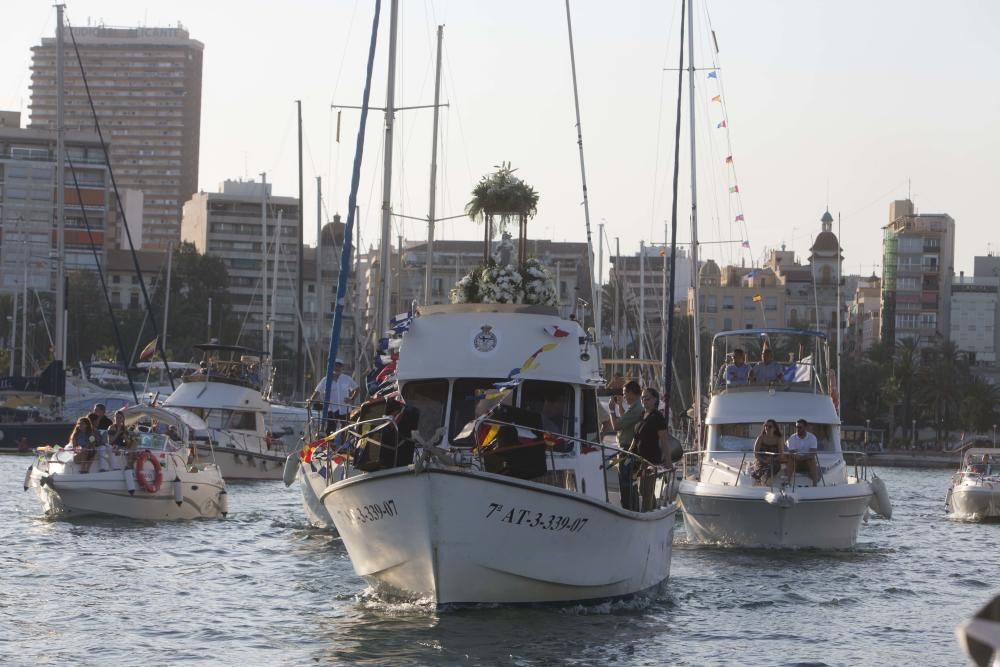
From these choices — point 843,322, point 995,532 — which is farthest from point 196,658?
point 843,322

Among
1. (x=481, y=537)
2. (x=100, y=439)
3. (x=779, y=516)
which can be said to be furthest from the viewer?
(x=100, y=439)

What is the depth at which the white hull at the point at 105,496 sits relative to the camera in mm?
31359

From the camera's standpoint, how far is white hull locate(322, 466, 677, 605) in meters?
17.6

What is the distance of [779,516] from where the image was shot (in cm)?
2827

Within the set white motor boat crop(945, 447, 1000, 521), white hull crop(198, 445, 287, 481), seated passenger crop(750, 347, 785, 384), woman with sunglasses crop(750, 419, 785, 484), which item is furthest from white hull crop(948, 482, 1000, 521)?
white hull crop(198, 445, 287, 481)

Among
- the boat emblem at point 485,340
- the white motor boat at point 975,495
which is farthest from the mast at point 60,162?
the boat emblem at point 485,340

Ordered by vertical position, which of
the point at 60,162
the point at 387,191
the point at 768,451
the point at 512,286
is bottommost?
the point at 768,451

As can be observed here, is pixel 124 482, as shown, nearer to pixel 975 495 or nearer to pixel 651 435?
pixel 651 435

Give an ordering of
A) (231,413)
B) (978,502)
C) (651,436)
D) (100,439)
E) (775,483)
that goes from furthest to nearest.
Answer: (231,413) → (978,502) → (100,439) → (775,483) → (651,436)

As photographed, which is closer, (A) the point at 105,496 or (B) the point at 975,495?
(A) the point at 105,496

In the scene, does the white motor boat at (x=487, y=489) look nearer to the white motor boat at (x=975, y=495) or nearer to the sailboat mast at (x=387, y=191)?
the sailboat mast at (x=387, y=191)

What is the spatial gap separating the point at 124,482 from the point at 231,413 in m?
20.3

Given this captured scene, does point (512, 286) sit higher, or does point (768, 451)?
point (512, 286)

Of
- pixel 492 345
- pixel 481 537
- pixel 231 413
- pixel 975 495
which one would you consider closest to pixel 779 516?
pixel 492 345
